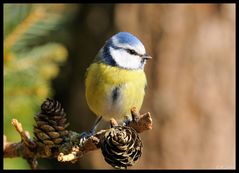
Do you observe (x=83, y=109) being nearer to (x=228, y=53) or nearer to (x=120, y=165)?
(x=228, y=53)

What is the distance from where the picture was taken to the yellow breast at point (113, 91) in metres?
1.56

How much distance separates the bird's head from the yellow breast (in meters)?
0.02

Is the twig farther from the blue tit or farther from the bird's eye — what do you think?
the bird's eye

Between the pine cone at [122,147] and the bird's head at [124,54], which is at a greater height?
the bird's head at [124,54]

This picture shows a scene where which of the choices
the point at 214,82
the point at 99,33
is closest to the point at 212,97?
the point at 214,82

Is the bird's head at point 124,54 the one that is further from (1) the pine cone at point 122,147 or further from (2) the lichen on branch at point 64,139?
(1) the pine cone at point 122,147

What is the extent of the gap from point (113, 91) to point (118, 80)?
4 cm

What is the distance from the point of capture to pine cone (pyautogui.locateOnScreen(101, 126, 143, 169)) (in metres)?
0.94

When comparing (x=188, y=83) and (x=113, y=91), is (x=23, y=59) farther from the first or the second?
(x=188, y=83)

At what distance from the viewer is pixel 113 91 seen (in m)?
1.56

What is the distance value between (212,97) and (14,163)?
4.56 feet

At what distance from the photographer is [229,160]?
9.87 feet

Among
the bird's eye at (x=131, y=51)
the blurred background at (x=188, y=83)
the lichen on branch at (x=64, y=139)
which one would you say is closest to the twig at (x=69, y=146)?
the lichen on branch at (x=64, y=139)

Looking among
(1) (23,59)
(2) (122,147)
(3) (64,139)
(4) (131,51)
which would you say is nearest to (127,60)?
(4) (131,51)
